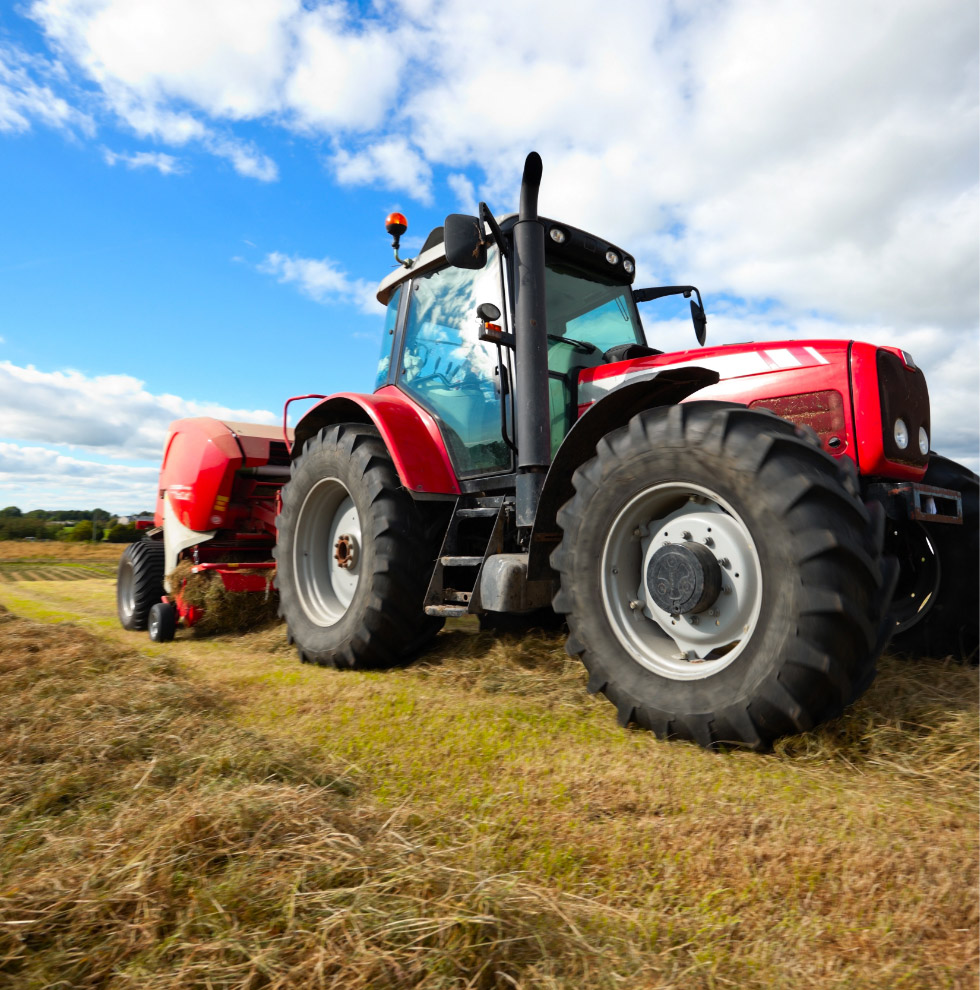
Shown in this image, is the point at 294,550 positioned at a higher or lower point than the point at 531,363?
lower

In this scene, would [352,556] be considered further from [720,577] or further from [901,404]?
[901,404]

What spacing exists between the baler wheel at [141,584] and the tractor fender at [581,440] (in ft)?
13.5

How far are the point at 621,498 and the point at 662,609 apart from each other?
426mm

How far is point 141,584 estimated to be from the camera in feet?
19.3

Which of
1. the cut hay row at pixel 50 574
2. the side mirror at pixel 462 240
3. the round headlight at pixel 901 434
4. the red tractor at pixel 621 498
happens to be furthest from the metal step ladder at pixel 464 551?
the cut hay row at pixel 50 574

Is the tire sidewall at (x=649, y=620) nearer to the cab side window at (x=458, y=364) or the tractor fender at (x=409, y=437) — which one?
the cab side window at (x=458, y=364)

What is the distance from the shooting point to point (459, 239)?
122 inches

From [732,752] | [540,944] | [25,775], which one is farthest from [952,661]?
[25,775]

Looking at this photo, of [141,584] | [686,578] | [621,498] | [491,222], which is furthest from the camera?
[141,584]

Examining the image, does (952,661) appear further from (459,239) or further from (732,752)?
(459,239)

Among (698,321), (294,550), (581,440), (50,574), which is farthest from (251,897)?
(50,574)

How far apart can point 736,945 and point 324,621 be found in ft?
10.8

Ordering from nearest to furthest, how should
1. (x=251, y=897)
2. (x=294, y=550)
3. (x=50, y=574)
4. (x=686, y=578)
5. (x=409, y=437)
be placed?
1. (x=251, y=897)
2. (x=686, y=578)
3. (x=409, y=437)
4. (x=294, y=550)
5. (x=50, y=574)

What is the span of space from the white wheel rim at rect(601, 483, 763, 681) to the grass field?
0.33 m
